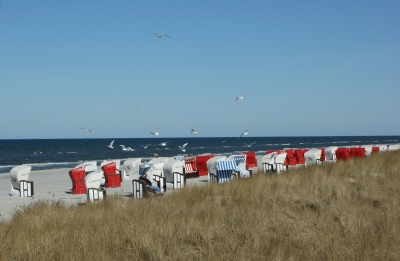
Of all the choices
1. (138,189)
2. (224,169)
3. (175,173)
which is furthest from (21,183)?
(224,169)

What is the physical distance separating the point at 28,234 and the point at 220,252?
299cm

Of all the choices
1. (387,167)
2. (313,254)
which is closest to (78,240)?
(313,254)

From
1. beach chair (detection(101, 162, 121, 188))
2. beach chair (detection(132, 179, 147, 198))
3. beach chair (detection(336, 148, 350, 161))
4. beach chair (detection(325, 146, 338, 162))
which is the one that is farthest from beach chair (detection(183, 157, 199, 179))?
beach chair (detection(336, 148, 350, 161))

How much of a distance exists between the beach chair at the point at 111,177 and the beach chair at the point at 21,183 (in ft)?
10.2

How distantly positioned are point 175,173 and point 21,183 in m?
5.86

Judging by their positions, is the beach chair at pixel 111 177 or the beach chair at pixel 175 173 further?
the beach chair at pixel 111 177

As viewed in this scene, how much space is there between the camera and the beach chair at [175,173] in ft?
60.6

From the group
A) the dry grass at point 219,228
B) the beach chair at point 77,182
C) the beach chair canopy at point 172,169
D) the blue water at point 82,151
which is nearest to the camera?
the dry grass at point 219,228

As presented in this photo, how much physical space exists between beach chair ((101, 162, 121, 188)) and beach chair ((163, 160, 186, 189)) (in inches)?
97.4

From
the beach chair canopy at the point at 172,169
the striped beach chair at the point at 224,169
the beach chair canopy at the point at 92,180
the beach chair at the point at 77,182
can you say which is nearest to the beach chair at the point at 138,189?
the beach chair canopy at the point at 92,180

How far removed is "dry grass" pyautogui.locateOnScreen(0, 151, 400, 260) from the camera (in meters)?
6.31

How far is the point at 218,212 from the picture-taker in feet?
27.7

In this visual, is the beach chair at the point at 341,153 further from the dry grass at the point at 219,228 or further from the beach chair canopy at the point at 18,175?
the dry grass at the point at 219,228

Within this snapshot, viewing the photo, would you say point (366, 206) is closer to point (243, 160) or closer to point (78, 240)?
point (78, 240)
